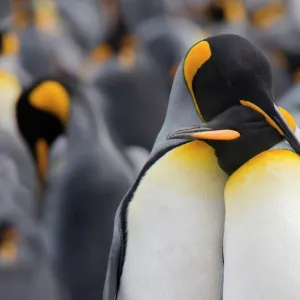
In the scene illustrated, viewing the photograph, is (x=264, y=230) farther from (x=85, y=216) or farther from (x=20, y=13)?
(x=20, y=13)

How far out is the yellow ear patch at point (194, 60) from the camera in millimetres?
1699

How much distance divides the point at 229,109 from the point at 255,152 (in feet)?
0.29

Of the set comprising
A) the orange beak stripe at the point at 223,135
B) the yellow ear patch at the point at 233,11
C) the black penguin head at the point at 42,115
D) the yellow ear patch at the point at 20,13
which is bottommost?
the yellow ear patch at the point at 233,11

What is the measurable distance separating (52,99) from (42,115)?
5.1 inches

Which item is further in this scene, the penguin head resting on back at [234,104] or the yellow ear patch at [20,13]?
the yellow ear patch at [20,13]

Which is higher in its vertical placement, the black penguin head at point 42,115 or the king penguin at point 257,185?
the king penguin at point 257,185

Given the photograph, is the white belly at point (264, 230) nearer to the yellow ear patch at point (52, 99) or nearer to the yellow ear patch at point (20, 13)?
the yellow ear patch at point (52, 99)

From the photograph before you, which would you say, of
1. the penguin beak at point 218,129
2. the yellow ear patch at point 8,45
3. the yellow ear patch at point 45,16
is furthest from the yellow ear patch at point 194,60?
the yellow ear patch at point 45,16

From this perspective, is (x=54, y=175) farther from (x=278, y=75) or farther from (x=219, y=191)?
(x=278, y=75)

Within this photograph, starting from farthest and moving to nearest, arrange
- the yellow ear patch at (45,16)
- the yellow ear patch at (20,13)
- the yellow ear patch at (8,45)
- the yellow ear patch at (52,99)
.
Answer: the yellow ear patch at (45,16)
the yellow ear patch at (20,13)
the yellow ear patch at (8,45)
the yellow ear patch at (52,99)

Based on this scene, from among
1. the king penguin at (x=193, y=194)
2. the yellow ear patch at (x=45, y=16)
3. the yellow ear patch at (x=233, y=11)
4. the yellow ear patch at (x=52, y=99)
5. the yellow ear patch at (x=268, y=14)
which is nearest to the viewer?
the king penguin at (x=193, y=194)

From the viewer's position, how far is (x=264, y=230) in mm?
1550

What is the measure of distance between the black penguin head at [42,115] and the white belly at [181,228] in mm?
1226

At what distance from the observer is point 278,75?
16.3 feet
